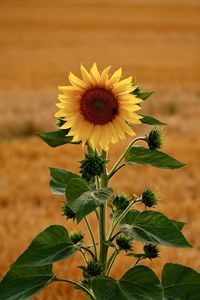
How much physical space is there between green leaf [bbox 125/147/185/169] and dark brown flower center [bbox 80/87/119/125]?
0.23 metres

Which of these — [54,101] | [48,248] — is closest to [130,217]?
[48,248]

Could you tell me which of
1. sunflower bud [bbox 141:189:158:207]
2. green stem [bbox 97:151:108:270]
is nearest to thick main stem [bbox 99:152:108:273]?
green stem [bbox 97:151:108:270]

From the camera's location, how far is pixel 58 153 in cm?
1030

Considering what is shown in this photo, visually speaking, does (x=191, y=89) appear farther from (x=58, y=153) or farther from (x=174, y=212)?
(x=174, y=212)

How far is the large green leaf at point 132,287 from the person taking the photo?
175 centimetres

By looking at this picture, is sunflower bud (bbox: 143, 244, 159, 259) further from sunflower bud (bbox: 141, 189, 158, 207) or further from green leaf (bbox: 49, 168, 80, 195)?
green leaf (bbox: 49, 168, 80, 195)

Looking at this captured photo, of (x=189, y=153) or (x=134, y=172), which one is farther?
(x=189, y=153)

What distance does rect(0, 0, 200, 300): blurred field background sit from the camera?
6422 millimetres

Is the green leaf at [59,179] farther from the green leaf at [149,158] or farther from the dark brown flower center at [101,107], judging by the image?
the dark brown flower center at [101,107]

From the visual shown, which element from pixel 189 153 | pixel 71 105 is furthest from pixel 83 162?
pixel 189 153

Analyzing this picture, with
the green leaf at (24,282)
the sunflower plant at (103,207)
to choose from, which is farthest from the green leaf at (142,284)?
the green leaf at (24,282)

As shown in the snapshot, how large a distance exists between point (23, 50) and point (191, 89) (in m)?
12.7

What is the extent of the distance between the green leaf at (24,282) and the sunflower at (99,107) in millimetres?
413

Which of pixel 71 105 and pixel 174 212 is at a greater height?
pixel 71 105
